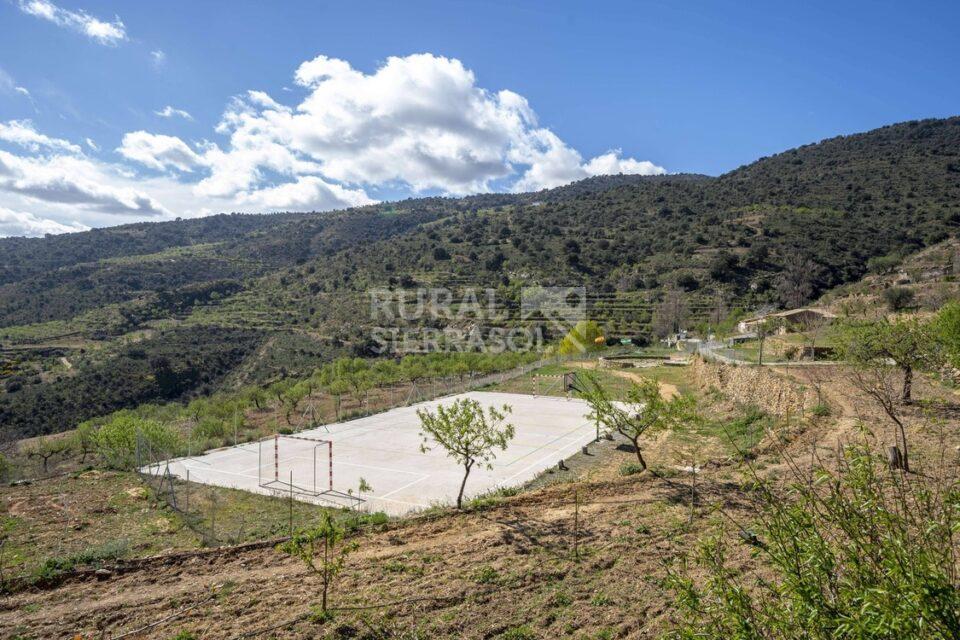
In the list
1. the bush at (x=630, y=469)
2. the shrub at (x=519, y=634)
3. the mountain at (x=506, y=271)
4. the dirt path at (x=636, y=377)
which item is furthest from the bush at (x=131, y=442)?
the mountain at (x=506, y=271)

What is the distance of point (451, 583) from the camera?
827cm

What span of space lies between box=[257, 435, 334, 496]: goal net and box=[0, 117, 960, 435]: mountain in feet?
94.7

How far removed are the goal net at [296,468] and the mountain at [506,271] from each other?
2887 centimetres

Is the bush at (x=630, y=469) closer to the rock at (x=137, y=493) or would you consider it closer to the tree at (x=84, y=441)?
the rock at (x=137, y=493)

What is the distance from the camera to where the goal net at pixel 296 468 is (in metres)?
16.2

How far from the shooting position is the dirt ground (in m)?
7.14

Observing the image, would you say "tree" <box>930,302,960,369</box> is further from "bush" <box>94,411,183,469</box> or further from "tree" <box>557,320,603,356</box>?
"tree" <box>557,320,603,356</box>

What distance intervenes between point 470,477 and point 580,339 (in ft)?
115

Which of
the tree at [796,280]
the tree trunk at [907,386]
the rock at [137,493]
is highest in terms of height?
the tree at [796,280]

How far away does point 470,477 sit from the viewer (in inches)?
648

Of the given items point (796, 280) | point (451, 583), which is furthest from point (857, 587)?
point (796, 280)

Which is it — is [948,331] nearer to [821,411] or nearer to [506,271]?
[821,411]

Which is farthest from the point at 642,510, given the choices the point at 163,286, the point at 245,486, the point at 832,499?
the point at 163,286

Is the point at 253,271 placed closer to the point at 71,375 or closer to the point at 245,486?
the point at 71,375
